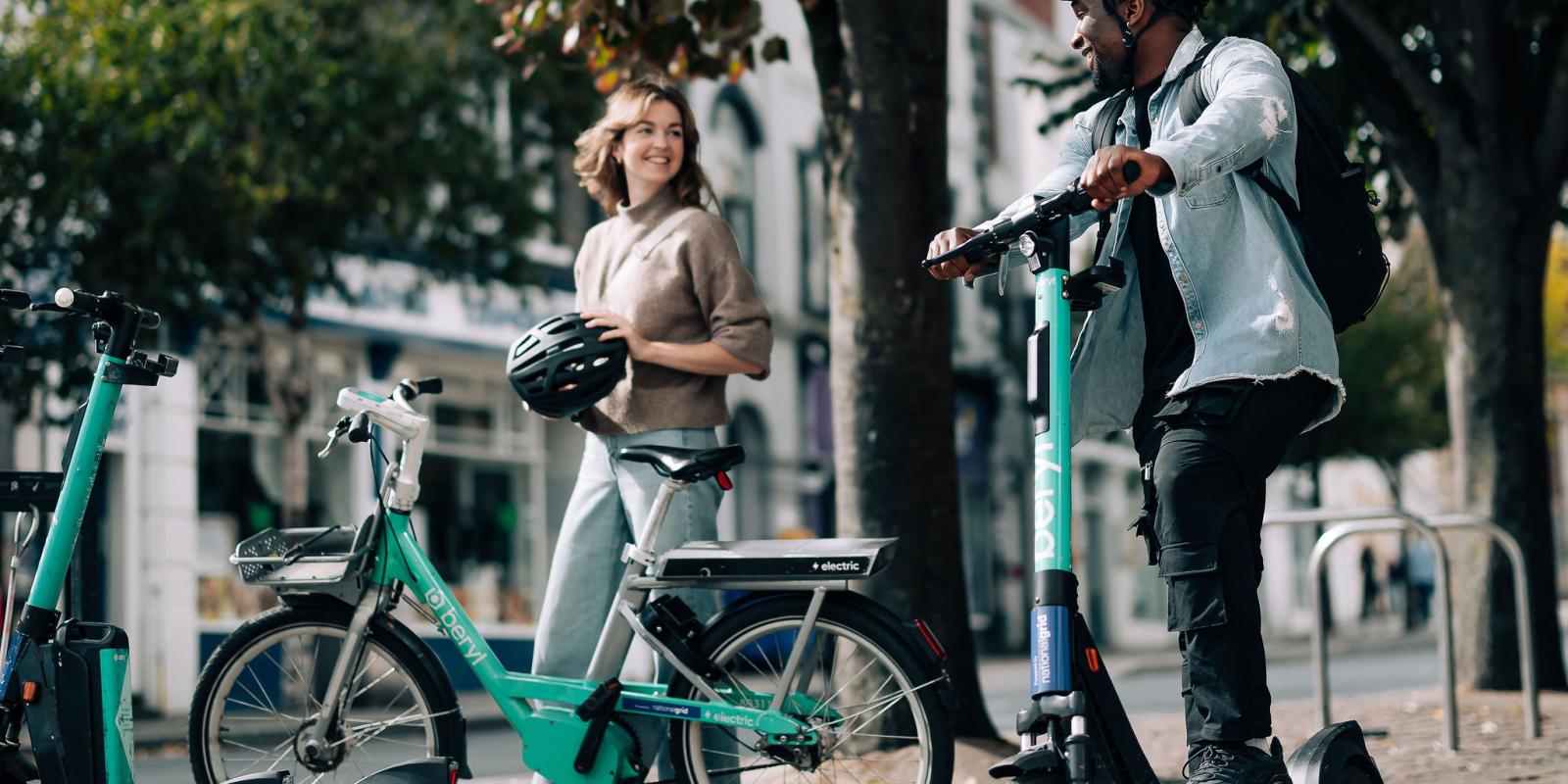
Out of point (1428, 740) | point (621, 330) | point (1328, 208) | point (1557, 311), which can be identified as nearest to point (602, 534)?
point (621, 330)

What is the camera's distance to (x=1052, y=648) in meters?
3.25

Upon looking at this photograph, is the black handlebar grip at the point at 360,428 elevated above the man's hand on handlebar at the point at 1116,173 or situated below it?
below

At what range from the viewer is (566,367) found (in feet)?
14.6

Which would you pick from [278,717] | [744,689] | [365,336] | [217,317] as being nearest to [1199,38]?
[744,689]

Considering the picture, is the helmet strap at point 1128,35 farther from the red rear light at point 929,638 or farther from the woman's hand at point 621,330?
the woman's hand at point 621,330

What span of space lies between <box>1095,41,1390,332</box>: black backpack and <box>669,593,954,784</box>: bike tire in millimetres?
Result: 1125

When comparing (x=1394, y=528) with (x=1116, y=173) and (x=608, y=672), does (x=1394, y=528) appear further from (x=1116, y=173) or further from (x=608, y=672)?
(x=1116, y=173)

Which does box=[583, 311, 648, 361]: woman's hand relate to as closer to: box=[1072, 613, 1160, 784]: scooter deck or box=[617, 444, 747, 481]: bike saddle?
box=[617, 444, 747, 481]: bike saddle

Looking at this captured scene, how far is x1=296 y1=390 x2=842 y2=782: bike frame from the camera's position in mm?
4023

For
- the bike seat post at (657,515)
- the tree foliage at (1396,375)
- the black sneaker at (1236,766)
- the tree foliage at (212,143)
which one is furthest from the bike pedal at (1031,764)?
the tree foliage at (1396,375)

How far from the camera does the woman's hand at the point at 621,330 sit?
14.8ft

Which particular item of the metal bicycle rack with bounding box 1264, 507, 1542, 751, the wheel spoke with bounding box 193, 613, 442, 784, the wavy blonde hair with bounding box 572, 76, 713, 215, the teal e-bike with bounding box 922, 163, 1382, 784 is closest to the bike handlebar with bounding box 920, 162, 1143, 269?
the teal e-bike with bounding box 922, 163, 1382, 784

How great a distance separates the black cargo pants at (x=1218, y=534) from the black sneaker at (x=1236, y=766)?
0.07 feet

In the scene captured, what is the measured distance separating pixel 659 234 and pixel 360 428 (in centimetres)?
90
